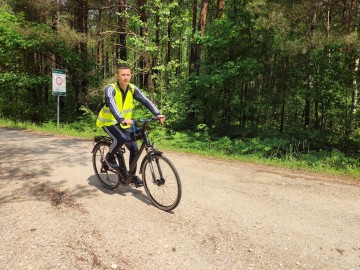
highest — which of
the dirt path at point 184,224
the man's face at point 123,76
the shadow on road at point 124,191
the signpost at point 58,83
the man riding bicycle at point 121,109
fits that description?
the signpost at point 58,83

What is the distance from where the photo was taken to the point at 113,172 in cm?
499

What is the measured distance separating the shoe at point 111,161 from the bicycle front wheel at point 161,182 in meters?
0.65

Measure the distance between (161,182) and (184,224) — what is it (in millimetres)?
734

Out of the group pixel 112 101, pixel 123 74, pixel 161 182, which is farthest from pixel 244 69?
pixel 161 182

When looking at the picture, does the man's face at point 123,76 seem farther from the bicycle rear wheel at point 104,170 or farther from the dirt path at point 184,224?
the dirt path at point 184,224

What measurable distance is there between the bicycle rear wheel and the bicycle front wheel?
2.35 feet

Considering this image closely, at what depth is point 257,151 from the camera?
33.5ft

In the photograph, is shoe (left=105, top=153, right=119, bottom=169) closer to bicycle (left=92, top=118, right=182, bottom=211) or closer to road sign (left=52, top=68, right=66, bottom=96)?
bicycle (left=92, top=118, right=182, bottom=211)

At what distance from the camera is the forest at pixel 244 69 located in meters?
11.3

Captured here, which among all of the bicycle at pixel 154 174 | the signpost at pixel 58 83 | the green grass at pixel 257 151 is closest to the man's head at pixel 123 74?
the bicycle at pixel 154 174

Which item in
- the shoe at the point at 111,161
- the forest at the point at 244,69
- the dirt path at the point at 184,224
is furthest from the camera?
the forest at the point at 244,69

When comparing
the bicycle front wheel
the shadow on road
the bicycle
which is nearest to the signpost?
the shadow on road

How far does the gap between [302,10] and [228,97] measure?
16.5 ft

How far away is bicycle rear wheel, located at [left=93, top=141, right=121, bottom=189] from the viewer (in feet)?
16.6
